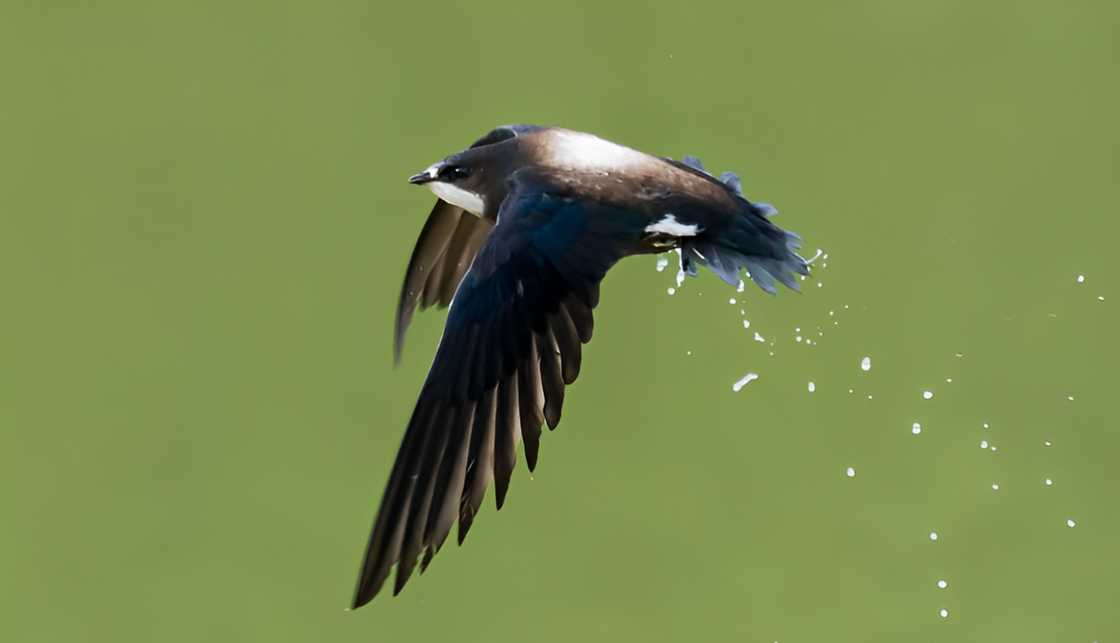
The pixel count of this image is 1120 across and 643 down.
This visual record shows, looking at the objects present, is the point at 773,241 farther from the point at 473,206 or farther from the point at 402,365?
the point at 402,365

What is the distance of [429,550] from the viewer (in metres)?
1.92

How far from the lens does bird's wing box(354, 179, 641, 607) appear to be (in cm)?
197

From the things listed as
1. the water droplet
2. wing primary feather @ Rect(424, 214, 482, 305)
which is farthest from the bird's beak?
the water droplet

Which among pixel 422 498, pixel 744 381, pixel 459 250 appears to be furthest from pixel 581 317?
pixel 744 381

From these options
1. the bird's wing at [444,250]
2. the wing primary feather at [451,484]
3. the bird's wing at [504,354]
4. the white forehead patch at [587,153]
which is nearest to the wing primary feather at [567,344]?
the bird's wing at [504,354]

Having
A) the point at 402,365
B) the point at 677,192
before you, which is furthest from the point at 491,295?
the point at 402,365

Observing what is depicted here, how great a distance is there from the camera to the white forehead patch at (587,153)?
2219 mm

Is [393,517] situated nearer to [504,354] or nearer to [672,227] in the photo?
[504,354]

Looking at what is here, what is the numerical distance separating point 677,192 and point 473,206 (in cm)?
27

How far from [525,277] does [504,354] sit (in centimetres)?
9

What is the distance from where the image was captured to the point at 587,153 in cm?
225

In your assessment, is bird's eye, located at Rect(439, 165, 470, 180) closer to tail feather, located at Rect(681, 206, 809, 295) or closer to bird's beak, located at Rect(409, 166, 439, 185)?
bird's beak, located at Rect(409, 166, 439, 185)

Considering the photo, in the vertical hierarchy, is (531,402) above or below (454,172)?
below

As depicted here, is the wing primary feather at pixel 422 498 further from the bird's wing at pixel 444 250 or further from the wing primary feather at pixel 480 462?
the bird's wing at pixel 444 250
